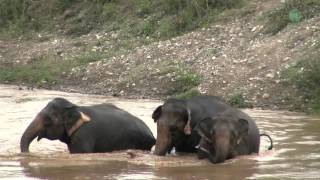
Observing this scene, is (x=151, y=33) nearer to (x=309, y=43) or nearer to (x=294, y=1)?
(x=294, y=1)

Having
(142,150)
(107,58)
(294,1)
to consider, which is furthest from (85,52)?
(142,150)

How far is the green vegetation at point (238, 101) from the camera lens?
18.2m

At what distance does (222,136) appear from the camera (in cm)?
1058

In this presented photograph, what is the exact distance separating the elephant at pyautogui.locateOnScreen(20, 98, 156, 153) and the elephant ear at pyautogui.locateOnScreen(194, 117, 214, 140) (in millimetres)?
1658

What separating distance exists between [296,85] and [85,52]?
8.95 meters

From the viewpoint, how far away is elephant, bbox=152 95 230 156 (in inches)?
440

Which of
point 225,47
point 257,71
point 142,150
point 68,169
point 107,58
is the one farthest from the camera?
point 107,58

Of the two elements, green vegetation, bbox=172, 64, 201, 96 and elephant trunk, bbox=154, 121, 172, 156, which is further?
green vegetation, bbox=172, 64, 201, 96

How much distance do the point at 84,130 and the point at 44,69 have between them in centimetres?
1397

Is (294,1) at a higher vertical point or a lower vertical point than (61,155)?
higher

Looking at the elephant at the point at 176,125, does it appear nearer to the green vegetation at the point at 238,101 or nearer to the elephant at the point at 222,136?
the elephant at the point at 222,136

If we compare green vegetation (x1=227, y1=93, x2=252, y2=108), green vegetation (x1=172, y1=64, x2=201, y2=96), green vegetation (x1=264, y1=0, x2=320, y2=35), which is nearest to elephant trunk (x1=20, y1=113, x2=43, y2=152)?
green vegetation (x1=227, y1=93, x2=252, y2=108)

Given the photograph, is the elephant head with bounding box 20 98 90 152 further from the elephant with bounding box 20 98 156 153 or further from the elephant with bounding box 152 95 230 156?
the elephant with bounding box 152 95 230 156

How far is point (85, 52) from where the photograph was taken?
1014 inches
